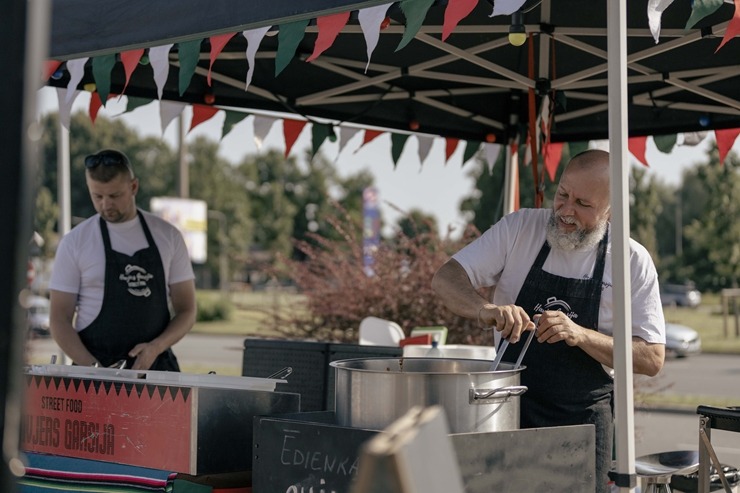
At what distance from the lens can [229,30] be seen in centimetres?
297

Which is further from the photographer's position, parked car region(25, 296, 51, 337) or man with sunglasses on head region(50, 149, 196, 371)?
parked car region(25, 296, 51, 337)

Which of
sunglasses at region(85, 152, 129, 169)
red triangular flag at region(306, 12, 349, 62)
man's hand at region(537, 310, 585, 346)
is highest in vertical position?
red triangular flag at region(306, 12, 349, 62)

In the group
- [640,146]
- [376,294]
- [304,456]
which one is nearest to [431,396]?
[304,456]

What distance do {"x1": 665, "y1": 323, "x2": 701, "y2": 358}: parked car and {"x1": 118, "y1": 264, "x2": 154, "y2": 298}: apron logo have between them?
1629 cm

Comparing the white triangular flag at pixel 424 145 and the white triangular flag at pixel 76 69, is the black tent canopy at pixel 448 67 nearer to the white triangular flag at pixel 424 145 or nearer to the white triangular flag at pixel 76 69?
the white triangular flag at pixel 76 69

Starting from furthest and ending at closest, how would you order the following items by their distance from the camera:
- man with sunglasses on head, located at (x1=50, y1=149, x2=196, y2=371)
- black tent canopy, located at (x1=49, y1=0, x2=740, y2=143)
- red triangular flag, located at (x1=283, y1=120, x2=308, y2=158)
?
red triangular flag, located at (x1=283, y1=120, x2=308, y2=158), man with sunglasses on head, located at (x1=50, y1=149, x2=196, y2=371), black tent canopy, located at (x1=49, y1=0, x2=740, y2=143)

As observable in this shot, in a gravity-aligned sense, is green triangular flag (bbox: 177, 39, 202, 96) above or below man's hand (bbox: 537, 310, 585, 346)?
above

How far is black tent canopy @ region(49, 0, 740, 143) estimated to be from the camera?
319cm

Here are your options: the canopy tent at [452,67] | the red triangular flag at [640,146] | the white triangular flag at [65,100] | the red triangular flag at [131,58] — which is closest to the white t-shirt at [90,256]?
the white triangular flag at [65,100]

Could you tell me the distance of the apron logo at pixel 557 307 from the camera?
302 centimetres

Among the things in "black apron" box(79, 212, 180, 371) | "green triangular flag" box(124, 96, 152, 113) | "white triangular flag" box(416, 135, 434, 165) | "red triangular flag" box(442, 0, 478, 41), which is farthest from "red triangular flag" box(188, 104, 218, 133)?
"red triangular flag" box(442, 0, 478, 41)

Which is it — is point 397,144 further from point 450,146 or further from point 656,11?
point 656,11

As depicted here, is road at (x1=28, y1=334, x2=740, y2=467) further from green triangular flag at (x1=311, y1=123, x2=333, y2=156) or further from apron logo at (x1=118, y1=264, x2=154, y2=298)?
apron logo at (x1=118, y1=264, x2=154, y2=298)

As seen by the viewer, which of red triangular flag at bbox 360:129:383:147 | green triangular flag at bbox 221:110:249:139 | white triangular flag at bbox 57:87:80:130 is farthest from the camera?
red triangular flag at bbox 360:129:383:147
